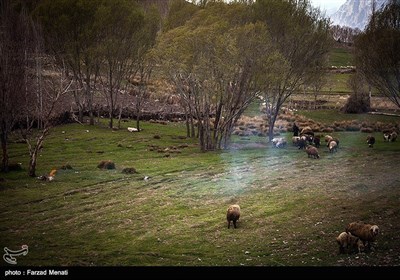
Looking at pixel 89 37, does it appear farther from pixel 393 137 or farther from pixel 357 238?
pixel 357 238

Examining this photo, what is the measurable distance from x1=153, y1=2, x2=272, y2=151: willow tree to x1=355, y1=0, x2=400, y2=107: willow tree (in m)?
9.81

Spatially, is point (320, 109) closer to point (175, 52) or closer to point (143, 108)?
point (143, 108)

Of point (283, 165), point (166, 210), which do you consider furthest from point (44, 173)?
point (283, 165)

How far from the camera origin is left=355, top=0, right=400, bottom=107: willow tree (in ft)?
114

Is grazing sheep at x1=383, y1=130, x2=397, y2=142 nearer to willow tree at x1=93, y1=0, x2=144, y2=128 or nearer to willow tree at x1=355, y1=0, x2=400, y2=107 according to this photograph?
willow tree at x1=355, y1=0, x2=400, y2=107

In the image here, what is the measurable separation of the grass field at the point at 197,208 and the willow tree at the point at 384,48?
7581 mm

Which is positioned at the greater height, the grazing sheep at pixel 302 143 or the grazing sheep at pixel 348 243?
the grazing sheep at pixel 302 143

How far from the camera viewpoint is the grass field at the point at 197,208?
13.4m

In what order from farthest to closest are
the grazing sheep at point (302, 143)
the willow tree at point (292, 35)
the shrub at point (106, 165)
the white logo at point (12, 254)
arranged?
the willow tree at point (292, 35) → the grazing sheep at point (302, 143) → the shrub at point (106, 165) → the white logo at point (12, 254)

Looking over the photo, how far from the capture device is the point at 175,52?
34.7 metres

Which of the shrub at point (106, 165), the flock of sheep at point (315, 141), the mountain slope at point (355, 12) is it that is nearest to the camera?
the shrub at point (106, 165)

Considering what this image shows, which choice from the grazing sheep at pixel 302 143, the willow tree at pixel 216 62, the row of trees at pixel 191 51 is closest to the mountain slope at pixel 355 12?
the row of trees at pixel 191 51

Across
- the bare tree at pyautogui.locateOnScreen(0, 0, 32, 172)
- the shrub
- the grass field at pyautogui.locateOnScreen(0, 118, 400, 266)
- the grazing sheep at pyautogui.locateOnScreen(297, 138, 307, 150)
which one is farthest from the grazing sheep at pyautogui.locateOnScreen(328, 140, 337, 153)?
the bare tree at pyautogui.locateOnScreen(0, 0, 32, 172)

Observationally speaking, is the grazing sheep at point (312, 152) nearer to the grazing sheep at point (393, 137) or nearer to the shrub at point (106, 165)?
the grazing sheep at point (393, 137)
